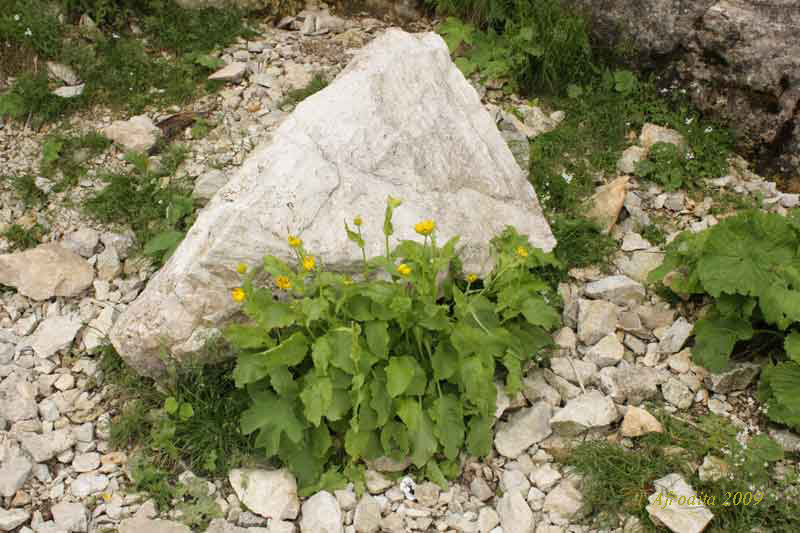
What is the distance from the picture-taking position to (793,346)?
154 inches

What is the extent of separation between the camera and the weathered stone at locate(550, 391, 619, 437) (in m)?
4.00

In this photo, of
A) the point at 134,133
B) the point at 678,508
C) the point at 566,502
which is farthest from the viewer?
the point at 134,133

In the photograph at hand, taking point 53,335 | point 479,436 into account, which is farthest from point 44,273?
point 479,436

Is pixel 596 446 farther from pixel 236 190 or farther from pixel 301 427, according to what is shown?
pixel 236 190

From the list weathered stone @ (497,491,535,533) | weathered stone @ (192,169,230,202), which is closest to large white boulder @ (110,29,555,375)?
weathered stone @ (192,169,230,202)

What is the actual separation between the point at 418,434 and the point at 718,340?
1.65 metres

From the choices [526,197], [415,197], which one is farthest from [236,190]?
[526,197]

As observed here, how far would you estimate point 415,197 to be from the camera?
174 inches

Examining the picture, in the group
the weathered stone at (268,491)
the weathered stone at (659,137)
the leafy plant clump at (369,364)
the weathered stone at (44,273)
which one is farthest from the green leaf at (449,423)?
the weathered stone at (659,137)

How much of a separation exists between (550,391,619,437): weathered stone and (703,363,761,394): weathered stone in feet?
1.84

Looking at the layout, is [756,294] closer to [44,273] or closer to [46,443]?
[46,443]

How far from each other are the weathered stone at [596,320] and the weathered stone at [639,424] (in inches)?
23.8

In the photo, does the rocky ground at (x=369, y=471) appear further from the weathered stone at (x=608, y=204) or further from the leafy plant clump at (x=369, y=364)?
the leafy plant clump at (x=369, y=364)

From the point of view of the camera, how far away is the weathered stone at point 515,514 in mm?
3717
